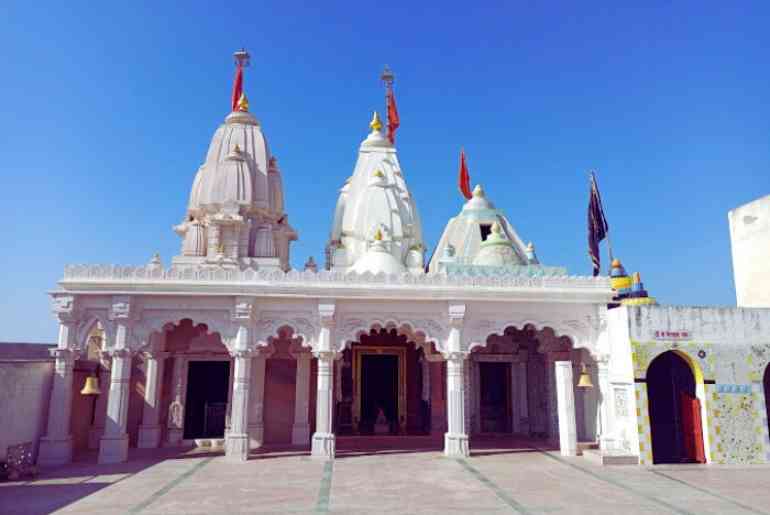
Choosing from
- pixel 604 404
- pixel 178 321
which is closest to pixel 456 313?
pixel 604 404

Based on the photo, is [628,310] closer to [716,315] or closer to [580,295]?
[580,295]

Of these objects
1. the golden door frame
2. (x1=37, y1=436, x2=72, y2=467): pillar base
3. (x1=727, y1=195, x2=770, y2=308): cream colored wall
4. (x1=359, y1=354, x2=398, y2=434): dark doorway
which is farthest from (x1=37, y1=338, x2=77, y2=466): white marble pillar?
(x1=727, y1=195, x2=770, y2=308): cream colored wall

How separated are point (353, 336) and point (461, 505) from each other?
5.74m

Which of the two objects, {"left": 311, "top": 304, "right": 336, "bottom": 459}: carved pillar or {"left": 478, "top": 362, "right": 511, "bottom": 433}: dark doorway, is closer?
{"left": 311, "top": 304, "right": 336, "bottom": 459}: carved pillar

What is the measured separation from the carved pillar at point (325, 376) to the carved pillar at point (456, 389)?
3.05 m

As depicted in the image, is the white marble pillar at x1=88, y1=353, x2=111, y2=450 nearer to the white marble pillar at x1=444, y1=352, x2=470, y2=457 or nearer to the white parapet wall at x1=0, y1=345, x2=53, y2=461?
the white parapet wall at x1=0, y1=345, x2=53, y2=461

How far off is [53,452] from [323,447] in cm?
660

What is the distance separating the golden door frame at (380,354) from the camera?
17.8 meters

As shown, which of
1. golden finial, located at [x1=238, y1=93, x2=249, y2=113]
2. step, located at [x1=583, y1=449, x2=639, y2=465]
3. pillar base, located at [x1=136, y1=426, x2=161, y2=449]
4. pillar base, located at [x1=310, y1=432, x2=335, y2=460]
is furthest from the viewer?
golden finial, located at [x1=238, y1=93, x2=249, y2=113]

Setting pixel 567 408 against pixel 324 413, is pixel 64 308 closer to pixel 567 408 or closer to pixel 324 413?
pixel 324 413

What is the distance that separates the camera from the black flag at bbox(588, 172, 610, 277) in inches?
741

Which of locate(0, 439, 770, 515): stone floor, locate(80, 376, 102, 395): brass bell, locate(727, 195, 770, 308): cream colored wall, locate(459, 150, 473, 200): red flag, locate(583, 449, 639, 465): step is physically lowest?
locate(0, 439, 770, 515): stone floor

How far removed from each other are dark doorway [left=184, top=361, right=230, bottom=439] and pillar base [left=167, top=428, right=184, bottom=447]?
183mm

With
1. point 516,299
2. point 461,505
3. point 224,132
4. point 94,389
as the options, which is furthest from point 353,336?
point 224,132
